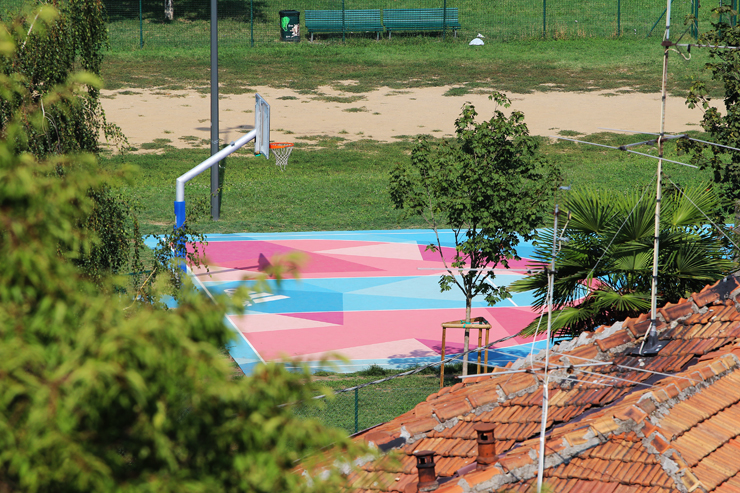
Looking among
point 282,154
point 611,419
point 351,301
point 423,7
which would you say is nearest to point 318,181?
point 282,154

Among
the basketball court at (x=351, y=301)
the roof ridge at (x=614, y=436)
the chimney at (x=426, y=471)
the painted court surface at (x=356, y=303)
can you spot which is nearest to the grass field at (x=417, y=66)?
the painted court surface at (x=356, y=303)

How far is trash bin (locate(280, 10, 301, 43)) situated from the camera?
51.2 meters

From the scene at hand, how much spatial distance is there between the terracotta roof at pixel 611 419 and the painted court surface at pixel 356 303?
5977 mm

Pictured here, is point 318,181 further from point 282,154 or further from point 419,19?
point 419,19

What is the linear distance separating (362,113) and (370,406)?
28.0 metres

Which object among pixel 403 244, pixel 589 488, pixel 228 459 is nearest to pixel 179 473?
pixel 228 459

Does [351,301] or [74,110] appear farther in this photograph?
[351,301]

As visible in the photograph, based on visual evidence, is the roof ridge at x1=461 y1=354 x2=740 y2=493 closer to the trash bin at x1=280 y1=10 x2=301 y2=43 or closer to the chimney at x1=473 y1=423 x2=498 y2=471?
the chimney at x1=473 y1=423 x2=498 y2=471

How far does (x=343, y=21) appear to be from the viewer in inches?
2052

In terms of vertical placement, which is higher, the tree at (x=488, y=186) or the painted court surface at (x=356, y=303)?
the tree at (x=488, y=186)

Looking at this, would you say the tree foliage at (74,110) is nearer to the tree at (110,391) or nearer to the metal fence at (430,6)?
the tree at (110,391)

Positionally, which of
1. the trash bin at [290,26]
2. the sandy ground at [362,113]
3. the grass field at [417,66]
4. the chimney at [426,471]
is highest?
the trash bin at [290,26]

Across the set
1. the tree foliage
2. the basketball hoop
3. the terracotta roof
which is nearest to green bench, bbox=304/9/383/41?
the basketball hoop

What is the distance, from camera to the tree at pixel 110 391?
2.87 m
